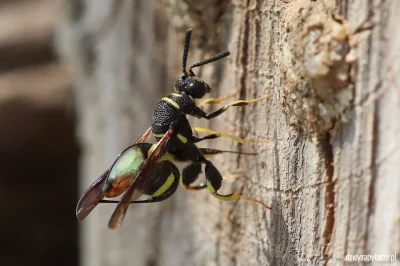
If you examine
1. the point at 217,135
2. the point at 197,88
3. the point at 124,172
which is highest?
the point at 197,88

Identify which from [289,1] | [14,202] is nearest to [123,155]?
[289,1]

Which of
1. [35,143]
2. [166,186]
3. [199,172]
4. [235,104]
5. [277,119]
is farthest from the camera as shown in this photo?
[35,143]

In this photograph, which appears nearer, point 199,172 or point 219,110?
point 219,110

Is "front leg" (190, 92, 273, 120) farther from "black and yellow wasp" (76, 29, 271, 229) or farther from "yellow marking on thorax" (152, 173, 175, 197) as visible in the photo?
"yellow marking on thorax" (152, 173, 175, 197)

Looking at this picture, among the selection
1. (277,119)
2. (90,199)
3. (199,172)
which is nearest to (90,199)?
(90,199)

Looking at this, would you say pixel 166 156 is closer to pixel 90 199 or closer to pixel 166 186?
pixel 166 186

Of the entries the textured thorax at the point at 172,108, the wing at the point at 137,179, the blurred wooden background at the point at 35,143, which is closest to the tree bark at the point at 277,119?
the textured thorax at the point at 172,108
